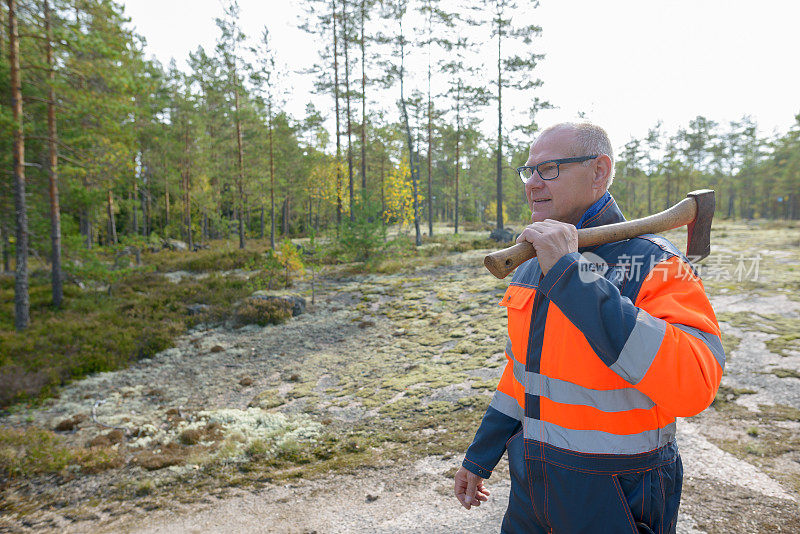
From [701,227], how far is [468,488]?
152 centimetres

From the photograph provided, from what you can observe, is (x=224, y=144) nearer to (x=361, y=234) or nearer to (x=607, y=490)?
(x=361, y=234)

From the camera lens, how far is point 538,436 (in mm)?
1464

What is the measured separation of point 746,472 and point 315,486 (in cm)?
395

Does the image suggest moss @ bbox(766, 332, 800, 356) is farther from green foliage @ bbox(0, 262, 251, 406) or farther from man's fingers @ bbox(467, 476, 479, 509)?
green foliage @ bbox(0, 262, 251, 406)

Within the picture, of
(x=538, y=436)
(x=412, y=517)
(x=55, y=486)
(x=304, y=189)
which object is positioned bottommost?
(x=55, y=486)

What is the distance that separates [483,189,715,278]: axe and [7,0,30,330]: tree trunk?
43.0ft

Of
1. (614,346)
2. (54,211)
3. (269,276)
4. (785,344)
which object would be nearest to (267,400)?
(614,346)

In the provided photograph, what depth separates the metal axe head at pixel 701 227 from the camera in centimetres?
161

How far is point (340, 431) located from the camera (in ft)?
17.5

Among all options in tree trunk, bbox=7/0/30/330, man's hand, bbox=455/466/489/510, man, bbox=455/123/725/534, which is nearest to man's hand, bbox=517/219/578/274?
man, bbox=455/123/725/534

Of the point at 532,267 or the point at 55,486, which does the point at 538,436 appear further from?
the point at 55,486

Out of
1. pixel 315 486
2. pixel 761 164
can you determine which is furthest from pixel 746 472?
pixel 761 164

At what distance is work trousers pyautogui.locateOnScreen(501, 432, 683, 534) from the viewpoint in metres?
1.29

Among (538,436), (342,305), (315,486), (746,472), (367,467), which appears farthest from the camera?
(342,305)
